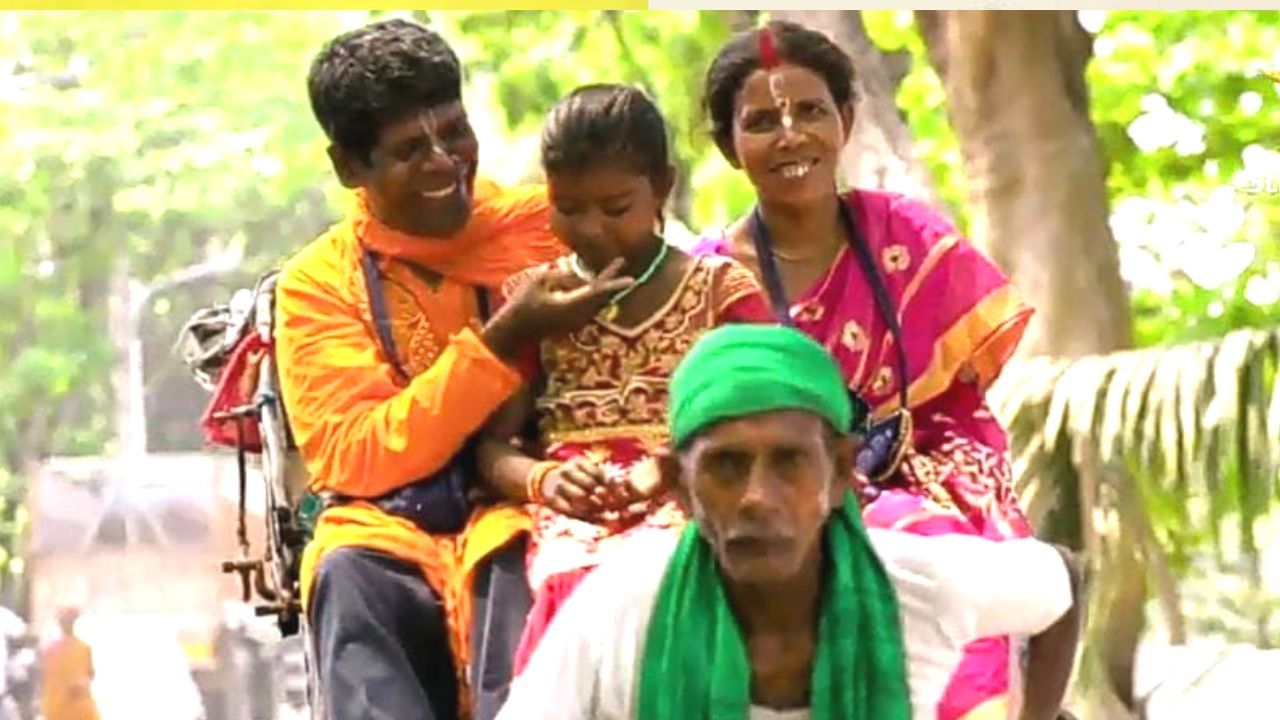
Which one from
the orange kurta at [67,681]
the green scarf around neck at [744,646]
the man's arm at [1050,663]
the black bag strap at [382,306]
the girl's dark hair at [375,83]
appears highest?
the girl's dark hair at [375,83]

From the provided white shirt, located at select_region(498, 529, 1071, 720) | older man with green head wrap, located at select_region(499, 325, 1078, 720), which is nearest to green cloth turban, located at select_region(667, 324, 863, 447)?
older man with green head wrap, located at select_region(499, 325, 1078, 720)

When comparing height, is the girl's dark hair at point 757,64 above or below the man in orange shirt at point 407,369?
above

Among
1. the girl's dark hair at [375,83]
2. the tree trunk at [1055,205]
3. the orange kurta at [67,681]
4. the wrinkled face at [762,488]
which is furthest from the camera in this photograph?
the tree trunk at [1055,205]

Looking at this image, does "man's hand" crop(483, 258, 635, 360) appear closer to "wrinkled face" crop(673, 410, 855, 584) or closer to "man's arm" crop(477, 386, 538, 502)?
"man's arm" crop(477, 386, 538, 502)

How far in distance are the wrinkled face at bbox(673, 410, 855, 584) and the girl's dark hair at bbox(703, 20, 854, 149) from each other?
40cm

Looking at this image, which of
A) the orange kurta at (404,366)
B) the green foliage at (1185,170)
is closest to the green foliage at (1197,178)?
the green foliage at (1185,170)

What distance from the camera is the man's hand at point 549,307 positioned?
5.40 ft

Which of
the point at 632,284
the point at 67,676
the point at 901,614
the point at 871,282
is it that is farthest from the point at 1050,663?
the point at 67,676

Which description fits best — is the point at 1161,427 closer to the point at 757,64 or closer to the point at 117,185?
the point at 757,64

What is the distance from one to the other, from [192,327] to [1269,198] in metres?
1.06

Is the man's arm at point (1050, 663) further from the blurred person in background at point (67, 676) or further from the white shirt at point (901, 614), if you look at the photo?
the blurred person in background at point (67, 676)

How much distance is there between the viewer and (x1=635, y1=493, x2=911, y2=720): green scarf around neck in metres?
1.44

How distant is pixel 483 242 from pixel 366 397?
0.17m

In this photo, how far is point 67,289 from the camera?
77.0 inches
